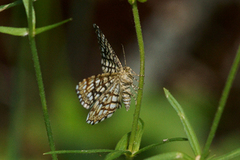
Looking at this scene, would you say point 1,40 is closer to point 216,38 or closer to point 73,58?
point 73,58

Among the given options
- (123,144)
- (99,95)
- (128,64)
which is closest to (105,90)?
(99,95)

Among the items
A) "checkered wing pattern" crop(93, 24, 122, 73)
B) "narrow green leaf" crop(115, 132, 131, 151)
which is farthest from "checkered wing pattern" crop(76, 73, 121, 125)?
"narrow green leaf" crop(115, 132, 131, 151)

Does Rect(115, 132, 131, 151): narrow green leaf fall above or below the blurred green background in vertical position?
below

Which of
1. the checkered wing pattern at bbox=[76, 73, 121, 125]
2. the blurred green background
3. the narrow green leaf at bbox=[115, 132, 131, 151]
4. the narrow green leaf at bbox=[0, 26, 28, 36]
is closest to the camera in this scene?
the narrow green leaf at bbox=[0, 26, 28, 36]

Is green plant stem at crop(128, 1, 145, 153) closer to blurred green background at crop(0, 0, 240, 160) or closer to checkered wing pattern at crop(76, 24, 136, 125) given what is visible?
checkered wing pattern at crop(76, 24, 136, 125)

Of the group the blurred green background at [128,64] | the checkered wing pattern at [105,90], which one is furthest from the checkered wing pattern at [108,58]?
the blurred green background at [128,64]

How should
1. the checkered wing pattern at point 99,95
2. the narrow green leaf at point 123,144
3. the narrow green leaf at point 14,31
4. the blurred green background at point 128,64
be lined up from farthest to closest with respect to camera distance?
the blurred green background at point 128,64, the checkered wing pattern at point 99,95, the narrow green leaf at point 123,144, the narrow green leaf at point 14,31

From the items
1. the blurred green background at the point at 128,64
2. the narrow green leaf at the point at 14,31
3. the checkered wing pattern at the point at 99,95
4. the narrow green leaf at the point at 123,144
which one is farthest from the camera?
the blurred green background at the point at 128,64

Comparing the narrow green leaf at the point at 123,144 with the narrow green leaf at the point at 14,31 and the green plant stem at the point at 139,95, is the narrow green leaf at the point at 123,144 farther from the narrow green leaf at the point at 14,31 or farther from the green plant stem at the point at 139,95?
the narrow green leaf at the point at 14,31

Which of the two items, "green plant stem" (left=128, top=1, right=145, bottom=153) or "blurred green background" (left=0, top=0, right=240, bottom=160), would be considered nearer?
"green plant stem" (left=128, top=1, right=145, bottom=153)

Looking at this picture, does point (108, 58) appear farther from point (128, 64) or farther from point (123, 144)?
point (128, 64)
